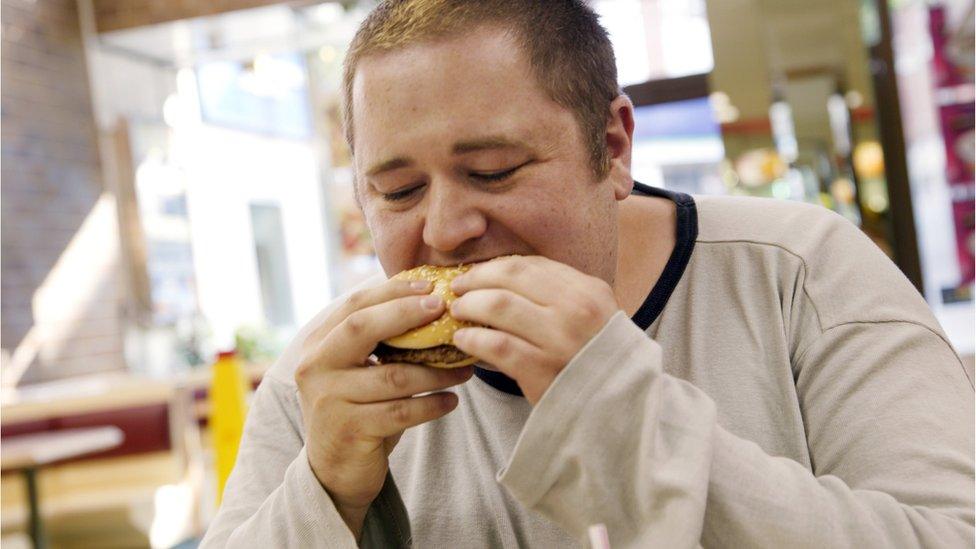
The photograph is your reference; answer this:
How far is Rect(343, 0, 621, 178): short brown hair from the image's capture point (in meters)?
1.06

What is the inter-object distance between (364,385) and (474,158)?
0.91 feet

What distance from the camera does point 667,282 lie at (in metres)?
1.16

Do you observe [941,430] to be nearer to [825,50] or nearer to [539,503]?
[539,503]

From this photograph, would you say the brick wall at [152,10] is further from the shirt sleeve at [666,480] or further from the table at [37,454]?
the shirt sleeve at [666,480]

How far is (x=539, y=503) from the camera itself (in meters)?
0.86

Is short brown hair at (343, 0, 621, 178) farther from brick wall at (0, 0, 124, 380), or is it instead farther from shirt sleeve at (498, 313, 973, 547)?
brick wall at (0, 0, 124, 380)

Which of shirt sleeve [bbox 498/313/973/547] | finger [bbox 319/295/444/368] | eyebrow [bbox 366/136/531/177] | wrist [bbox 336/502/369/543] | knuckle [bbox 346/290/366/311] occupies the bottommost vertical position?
wrist [bbox 336/502/369/543]

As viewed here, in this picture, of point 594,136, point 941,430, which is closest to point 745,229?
point 594,136

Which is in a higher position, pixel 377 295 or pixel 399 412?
pixel 377 295

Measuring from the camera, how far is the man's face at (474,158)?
1.01 metres

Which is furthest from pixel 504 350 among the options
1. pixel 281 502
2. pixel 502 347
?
pixel 281 502

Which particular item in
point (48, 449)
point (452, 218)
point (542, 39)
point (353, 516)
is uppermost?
point (542, 39)

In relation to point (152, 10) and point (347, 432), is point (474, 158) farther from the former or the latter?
point (152, 10)

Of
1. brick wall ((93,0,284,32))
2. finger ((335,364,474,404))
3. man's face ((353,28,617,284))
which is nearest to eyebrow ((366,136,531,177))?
man's face ((353,28,617,284))
